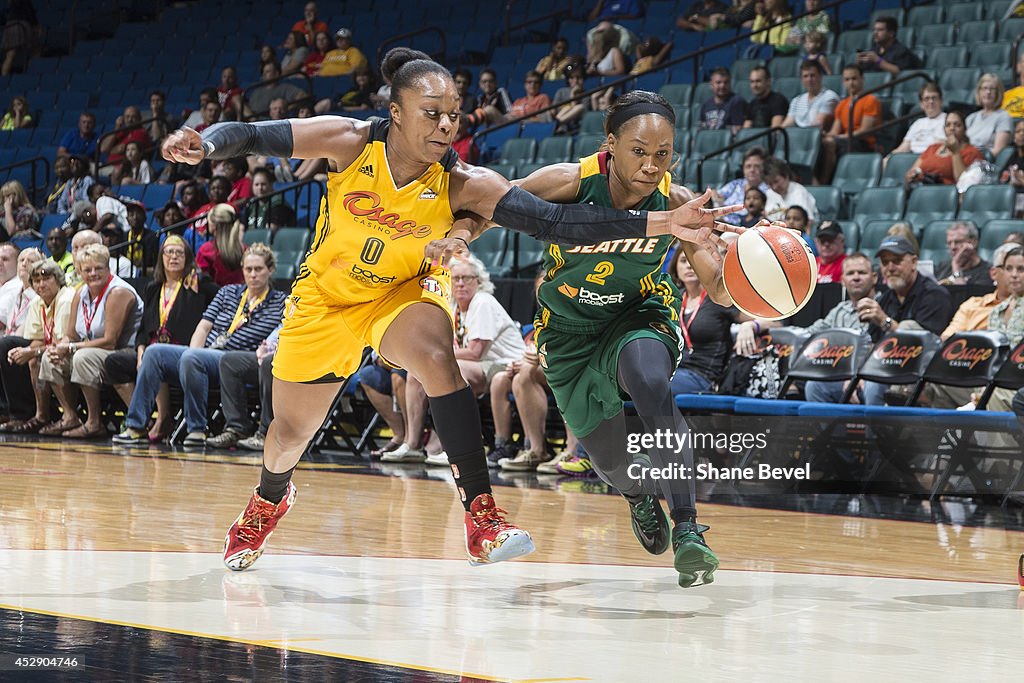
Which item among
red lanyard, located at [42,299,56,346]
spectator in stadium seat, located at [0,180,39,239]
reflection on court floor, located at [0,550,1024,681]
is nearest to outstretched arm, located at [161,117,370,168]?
reflection on court floor, located at [0,550,1024,681]

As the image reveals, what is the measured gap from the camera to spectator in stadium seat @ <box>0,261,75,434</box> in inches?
414

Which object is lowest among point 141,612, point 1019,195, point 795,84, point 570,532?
point 570,532

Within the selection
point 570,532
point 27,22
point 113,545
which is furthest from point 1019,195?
point 27,22

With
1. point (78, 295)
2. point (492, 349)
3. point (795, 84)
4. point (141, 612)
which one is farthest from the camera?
point (795, 84)

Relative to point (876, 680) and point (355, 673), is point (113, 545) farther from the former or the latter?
point (876, 680)

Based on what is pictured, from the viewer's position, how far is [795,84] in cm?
1156

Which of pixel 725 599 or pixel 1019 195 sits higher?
pixel 1019 195

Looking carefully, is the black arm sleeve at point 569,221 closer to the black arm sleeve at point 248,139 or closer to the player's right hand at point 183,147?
the black arm sleeve at point 248,139

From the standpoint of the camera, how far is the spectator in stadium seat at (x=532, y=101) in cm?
1318

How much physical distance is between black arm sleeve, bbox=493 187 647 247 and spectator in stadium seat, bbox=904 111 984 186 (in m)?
6.06

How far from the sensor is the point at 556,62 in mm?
13977

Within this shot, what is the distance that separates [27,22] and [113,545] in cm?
1653

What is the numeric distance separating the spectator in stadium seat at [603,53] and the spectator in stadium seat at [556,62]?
13.1 inches

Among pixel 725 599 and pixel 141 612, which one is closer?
pixel 141 612
